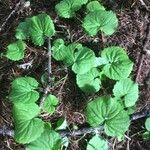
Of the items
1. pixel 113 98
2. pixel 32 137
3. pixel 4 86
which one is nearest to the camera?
pixel 32 137

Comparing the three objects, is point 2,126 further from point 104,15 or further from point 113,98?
point 104,15

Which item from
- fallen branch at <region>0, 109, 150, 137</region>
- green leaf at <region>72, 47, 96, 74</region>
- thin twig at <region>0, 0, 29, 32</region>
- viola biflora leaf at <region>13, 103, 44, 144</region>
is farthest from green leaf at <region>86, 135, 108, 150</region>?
thin twig at <region>0, 0, 29, 32</region>

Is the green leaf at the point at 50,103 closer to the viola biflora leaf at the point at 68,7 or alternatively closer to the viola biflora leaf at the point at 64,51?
the viola biflora leaf at the point at 64,51

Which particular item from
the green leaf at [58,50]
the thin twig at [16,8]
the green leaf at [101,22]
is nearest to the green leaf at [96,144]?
the green leaf at [58,50]

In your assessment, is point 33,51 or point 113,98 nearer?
point 113,98

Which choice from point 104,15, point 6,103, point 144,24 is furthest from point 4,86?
point 144,24

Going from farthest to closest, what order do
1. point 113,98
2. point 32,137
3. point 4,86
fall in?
1. point 4,86
2. point 113,98
3. point 32,137

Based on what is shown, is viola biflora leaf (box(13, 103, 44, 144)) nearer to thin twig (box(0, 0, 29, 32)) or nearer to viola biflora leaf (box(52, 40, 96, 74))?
viola biflora leaf (box(52, 40, 96, 74))
